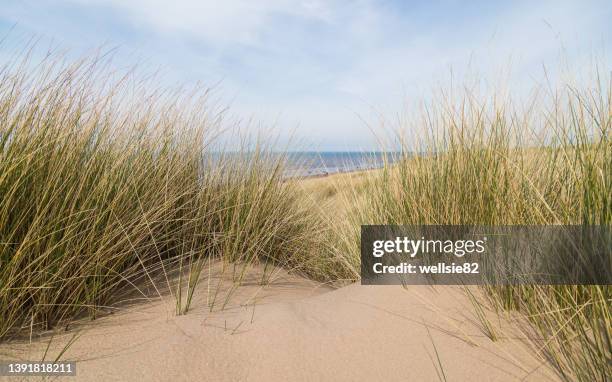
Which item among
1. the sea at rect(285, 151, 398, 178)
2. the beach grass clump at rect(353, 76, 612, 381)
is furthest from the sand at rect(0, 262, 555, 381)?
the sea at rect(285, 151, 398, 178)

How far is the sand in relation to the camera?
1439 mm

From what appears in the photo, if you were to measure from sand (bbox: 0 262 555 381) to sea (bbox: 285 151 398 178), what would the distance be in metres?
1.48

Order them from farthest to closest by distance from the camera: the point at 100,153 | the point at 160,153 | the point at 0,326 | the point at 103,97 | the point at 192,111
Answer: the point at 192,111 < the point at 160,153 < the point at 103,97 < the point at 100,153 < the point at 0,326

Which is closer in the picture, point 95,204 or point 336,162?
point 95,204

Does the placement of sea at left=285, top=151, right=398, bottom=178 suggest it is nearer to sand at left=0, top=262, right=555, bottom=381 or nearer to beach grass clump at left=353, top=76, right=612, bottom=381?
beach grass clump at left=353, top=76, right=612, bottom=381

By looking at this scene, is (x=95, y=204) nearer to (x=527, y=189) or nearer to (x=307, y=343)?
(x=307, y=343)

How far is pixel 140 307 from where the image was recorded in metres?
2.03

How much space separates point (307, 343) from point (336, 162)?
1890 mm

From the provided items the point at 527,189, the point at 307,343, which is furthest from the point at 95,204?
the point at 527,189

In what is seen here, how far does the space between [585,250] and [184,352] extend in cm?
154

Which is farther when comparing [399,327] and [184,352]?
[399,327]

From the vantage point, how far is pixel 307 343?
161 centimetres

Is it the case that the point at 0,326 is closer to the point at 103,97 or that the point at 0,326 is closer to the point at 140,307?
the point at 140,307

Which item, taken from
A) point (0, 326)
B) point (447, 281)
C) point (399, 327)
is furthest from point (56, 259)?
point (447, 281)
